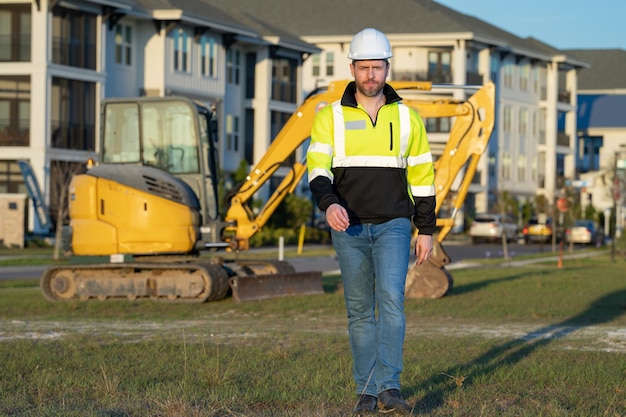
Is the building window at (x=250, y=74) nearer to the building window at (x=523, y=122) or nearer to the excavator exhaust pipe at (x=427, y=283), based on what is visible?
the building window at (x=523, y=122)

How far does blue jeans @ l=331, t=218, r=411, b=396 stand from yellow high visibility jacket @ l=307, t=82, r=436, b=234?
11cm

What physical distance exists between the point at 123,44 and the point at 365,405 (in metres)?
49.3

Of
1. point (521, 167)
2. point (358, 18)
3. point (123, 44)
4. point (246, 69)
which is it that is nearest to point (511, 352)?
point (123, 44)

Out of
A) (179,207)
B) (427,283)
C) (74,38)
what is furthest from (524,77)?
(179,207)

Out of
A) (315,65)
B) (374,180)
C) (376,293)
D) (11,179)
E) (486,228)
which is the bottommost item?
(486,228)

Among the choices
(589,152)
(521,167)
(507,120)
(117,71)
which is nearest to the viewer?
(117,71)

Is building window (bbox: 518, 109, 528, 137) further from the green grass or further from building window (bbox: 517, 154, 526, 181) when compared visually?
the green grass

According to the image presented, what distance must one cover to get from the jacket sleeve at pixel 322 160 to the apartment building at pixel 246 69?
2224cm

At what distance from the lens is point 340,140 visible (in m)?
8.50

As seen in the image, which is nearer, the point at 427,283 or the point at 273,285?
the point at 273,285

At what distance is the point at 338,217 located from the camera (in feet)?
26.7

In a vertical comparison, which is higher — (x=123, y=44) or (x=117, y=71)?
(x=123, y=44)

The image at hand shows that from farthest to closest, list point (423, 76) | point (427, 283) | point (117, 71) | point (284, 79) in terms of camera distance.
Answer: point (423, 76) < point (284, 79) < point (117, 71) < point (427, 283)

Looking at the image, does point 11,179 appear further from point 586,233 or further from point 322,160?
point 322,160
